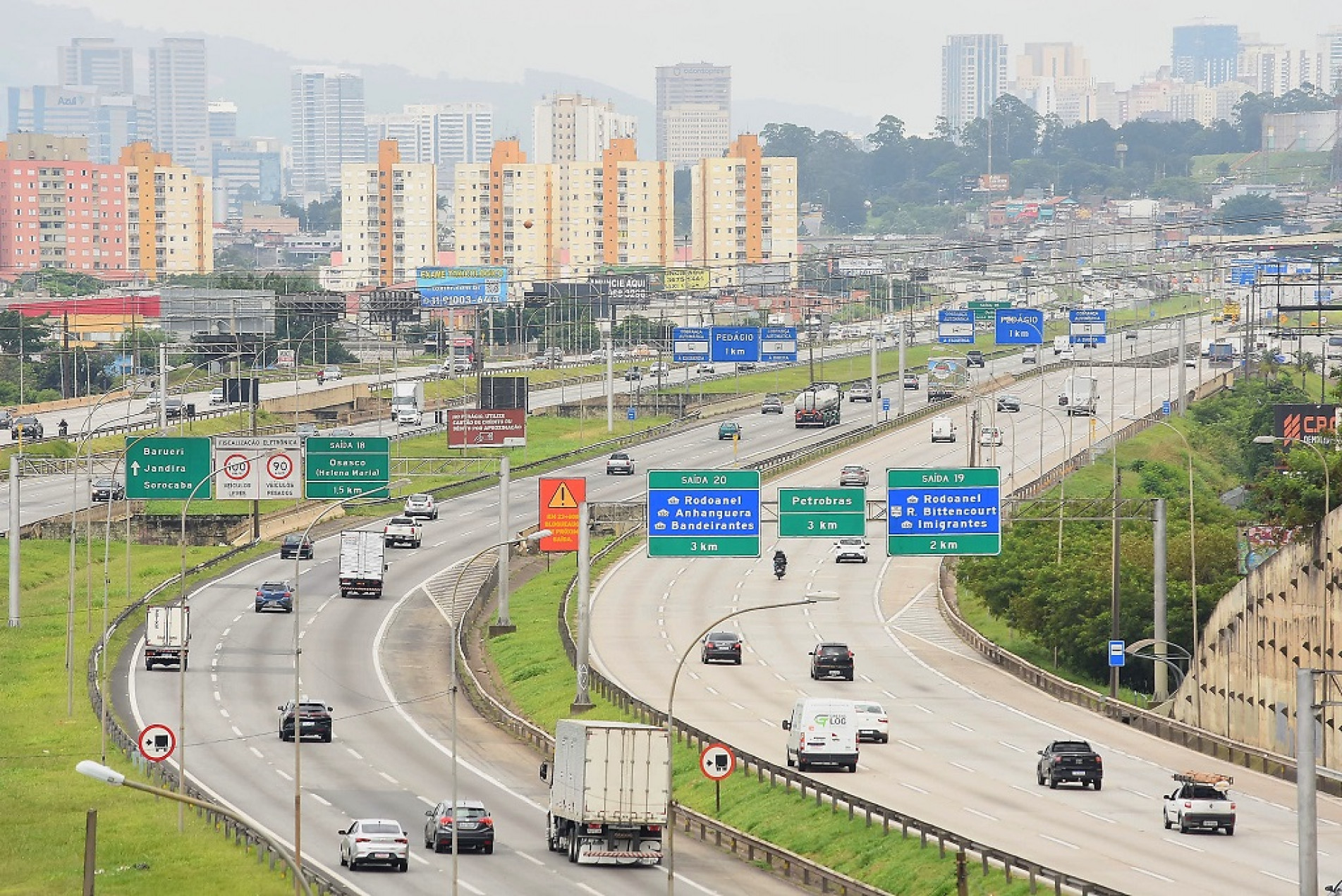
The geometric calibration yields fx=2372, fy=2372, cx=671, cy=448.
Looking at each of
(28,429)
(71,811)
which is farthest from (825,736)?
(28,429)

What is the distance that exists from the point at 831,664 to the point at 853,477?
46457 mm

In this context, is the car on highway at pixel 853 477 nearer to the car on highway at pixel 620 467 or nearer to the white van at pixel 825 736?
the car on highway at pixel 620 467

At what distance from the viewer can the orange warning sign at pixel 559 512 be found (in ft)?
307

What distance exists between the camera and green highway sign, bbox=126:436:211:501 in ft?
300

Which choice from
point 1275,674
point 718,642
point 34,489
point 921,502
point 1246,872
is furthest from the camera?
point 34,489

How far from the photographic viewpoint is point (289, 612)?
99.2 metres

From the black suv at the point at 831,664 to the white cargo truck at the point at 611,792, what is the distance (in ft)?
89.7

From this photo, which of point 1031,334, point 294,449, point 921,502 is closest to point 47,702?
point 294,449

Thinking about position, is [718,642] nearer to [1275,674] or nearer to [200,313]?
[1275,674]

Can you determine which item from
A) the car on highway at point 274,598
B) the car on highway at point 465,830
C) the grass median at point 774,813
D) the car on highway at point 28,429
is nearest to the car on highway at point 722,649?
the grass median at point 774,813

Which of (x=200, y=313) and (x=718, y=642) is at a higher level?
(x=200, y=313)

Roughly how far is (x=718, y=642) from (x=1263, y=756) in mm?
26000

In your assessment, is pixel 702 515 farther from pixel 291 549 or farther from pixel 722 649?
pixel 291 549

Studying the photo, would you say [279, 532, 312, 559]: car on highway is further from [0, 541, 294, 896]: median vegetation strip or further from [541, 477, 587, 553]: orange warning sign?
[541, 477, 587, 553]: orange warning sign
